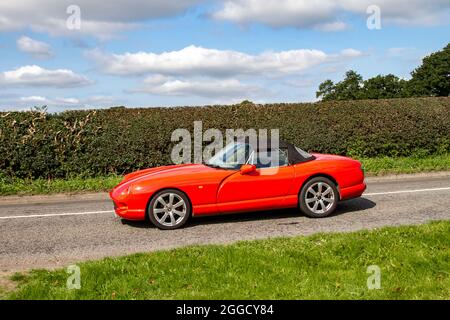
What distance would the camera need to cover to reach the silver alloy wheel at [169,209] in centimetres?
768

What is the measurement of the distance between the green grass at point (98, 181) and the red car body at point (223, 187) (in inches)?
169

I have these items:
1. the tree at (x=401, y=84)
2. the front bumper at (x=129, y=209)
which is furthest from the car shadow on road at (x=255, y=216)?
the tree at (x=401, y=84)

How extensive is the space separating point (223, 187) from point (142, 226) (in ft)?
4.99

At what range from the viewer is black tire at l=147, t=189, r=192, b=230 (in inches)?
302

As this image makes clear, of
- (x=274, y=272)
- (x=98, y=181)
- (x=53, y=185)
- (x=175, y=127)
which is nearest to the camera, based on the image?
(x=274, y=272)

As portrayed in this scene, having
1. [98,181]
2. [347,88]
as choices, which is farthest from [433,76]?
[98,181]

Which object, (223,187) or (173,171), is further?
(173,171)

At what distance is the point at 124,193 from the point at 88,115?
20.8 ft

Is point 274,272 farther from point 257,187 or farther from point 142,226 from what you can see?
point 142,226

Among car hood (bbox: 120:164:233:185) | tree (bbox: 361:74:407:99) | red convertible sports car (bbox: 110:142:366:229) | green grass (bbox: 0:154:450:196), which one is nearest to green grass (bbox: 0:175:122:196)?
green grass (bbox: 0:154:450:196)

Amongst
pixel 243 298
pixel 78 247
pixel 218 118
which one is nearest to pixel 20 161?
pixel 218 118

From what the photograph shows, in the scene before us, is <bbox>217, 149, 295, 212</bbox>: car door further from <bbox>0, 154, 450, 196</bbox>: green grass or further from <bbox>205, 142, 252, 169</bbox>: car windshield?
<bbox>0, 154, 450, 196</bbox>: green grass

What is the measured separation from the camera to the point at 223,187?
779 centimetres

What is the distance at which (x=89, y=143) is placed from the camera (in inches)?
521
